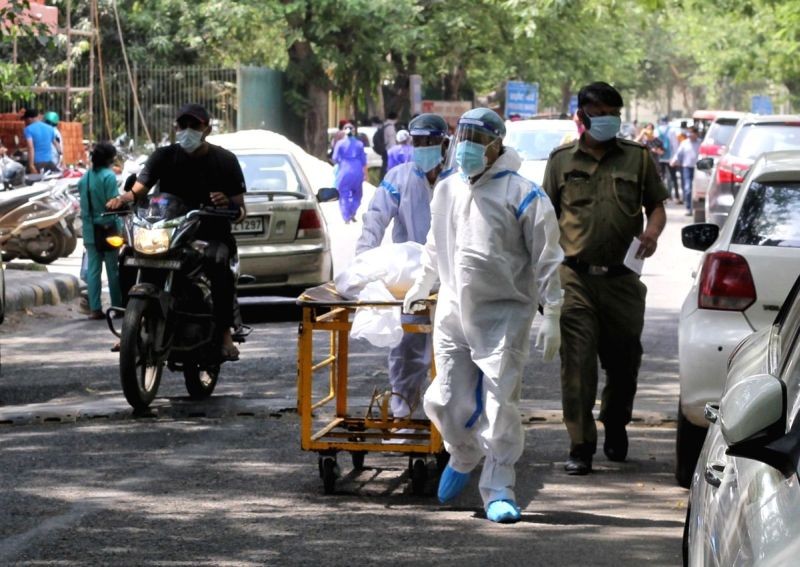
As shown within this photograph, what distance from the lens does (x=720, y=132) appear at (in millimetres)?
31234

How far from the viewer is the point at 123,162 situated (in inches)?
1046

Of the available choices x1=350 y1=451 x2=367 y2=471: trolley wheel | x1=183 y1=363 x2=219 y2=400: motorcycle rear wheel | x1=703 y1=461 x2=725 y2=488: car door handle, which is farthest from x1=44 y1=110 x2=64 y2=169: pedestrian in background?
x1=703 y1=461 x2=725 y2=488: car door handle

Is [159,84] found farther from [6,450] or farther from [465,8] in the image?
[6,450]

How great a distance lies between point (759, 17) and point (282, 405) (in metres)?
36.2

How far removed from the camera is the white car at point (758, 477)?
2.94 meters

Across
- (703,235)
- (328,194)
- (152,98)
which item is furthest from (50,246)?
(152,98)

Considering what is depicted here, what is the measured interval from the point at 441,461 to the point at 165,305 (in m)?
2.63

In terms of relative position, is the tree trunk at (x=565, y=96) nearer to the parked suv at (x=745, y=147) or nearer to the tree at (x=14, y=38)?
the parked suv at (x=745, y=147)

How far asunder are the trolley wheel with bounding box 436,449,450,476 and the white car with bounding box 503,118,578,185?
14428mm

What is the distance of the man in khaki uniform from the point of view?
320 inches

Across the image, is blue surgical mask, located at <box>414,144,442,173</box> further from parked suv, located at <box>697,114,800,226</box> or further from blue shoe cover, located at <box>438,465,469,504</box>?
parked suv, located at <box>697,114,800,226</box>

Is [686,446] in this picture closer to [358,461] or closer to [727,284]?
[727,284]

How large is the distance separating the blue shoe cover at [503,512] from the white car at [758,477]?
270 centimetres

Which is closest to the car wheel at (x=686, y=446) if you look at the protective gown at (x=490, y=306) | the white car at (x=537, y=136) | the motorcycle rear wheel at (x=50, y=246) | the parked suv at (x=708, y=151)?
the protective gown at (x=490, y=306)
